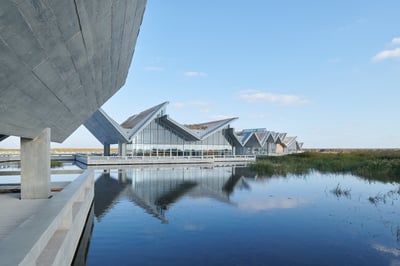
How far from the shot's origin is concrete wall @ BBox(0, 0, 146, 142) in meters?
2.88

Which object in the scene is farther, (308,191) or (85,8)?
(308,191)

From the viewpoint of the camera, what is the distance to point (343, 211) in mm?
12102

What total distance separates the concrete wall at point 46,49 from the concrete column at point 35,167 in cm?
178

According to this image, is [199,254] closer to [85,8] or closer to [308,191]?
[85,8]

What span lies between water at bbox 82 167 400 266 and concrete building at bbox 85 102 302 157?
21.4 metres

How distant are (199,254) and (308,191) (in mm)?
11765

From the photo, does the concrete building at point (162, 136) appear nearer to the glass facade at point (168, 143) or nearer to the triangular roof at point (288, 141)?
the glass facade at point (168, 143)

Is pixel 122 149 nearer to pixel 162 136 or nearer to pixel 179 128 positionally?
pixel 162 136

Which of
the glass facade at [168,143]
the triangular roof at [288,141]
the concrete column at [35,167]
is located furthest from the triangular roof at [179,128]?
the triangular roof at [288,141]

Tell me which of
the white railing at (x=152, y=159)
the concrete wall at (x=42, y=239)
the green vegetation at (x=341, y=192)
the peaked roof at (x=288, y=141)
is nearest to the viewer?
the concrete wall at (x=42, y=239)

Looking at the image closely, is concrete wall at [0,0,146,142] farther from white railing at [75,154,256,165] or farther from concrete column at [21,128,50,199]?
white railing at [75,154,256,165]

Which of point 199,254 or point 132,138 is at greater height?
point 132,138

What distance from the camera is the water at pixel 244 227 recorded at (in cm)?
706

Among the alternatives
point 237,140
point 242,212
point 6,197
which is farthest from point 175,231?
point 237,140
